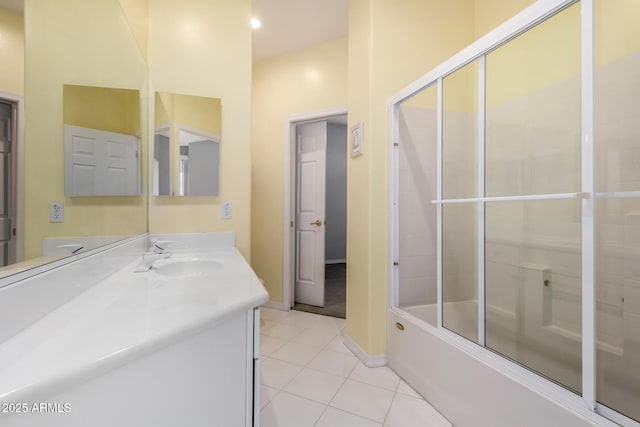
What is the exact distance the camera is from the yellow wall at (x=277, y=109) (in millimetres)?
2818

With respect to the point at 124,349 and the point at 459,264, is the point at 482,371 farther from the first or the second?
the point at 124,349

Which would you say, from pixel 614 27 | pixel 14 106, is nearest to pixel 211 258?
pixel 14 106

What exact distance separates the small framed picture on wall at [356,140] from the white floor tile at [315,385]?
152 cm

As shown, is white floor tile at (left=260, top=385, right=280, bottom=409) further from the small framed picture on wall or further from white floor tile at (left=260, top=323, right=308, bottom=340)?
the small framed picture on wall

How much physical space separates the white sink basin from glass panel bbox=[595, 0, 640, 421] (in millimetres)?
1790

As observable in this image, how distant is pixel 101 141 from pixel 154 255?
63 cm

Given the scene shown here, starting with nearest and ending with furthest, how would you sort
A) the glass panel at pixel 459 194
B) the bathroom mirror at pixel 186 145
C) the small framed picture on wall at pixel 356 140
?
1. the glass panel at pixel 459 194
2. the bathroom mirror at pixel 186 145
3. the small framed picture on wall at pixel 356 140

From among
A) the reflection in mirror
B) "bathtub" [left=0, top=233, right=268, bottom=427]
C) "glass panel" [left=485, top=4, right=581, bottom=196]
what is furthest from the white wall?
"bathtub" [left=0, top=233, right=268, bottom=427]

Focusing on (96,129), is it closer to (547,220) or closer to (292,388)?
(292,388)

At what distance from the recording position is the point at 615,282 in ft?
4.09

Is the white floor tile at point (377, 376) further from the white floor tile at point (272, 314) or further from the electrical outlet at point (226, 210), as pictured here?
the electrical outlet at point (226, 210)

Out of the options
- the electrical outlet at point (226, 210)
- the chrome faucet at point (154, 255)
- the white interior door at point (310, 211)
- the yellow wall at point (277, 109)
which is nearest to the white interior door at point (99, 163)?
the chrome faucet at point (154, 255)

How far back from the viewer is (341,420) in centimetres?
135

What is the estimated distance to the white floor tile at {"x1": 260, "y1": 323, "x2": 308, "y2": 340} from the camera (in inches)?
92.1
